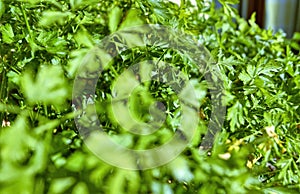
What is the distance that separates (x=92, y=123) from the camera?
68 cm

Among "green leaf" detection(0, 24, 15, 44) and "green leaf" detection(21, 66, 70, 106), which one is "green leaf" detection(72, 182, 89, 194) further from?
"green leaf" detection(0, 24, 15, 44)

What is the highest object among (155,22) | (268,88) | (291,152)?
(155,22)

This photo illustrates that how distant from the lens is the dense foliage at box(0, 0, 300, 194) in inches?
20.4

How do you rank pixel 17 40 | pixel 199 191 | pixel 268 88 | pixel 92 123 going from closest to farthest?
pixel 199 191 < pixel 92 123 < pixel 17 40 < pixel 268 88

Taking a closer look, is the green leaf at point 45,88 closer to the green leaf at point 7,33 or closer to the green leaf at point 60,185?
the green leaf at point 60,185

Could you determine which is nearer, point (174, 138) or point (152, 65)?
point (174, 138)

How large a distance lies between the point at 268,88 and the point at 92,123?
1.19ft

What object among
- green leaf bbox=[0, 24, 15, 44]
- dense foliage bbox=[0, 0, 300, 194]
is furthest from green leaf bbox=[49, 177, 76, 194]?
green leaf bbox=[0, 24, 15, 44]

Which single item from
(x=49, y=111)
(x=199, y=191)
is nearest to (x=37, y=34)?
(x=49, y=111)

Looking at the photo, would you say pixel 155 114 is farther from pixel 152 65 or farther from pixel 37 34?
pixel 37 34

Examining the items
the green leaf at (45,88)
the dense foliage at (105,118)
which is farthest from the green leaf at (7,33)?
the green leaf at (45,88)

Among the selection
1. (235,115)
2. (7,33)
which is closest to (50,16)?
(7,33)

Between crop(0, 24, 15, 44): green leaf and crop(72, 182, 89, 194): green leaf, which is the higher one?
crop(0, 24, 15, 44): green leaf

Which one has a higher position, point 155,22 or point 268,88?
point 155,22
